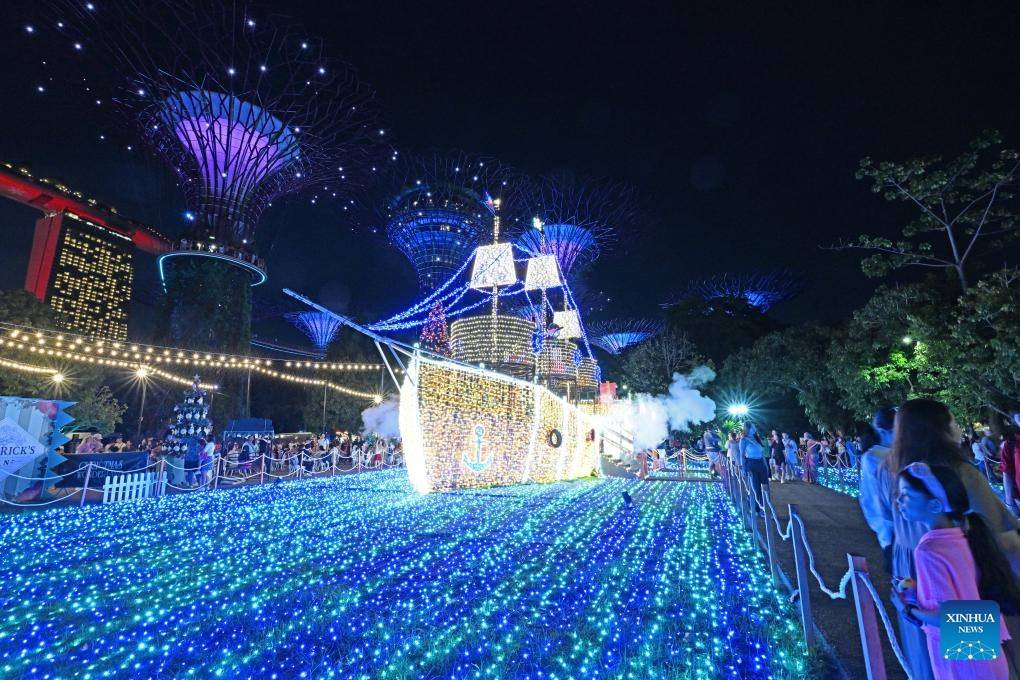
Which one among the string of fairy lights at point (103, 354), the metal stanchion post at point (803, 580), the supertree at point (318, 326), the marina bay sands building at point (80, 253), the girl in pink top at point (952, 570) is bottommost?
the metal stanchion post at point (803, 580)

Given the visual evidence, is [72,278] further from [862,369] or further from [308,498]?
[862,369]

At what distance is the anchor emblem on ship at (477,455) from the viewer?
11725mm

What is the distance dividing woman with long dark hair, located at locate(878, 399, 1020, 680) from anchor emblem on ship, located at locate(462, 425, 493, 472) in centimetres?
989

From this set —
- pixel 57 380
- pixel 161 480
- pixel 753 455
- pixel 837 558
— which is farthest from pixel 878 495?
pixel 57 380

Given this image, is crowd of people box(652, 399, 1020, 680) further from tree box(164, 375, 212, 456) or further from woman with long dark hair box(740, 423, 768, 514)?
tree box(164, 375, 212, 456)

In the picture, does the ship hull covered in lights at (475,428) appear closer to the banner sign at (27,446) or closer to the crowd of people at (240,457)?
the crowd of people at (240,457)

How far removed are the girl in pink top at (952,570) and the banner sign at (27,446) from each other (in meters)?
13.5

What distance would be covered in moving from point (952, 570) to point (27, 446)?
14.9 metres

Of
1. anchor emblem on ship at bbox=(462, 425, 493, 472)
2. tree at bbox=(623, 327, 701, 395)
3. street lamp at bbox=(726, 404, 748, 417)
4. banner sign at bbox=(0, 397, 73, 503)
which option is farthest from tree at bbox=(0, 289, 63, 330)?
street lamp at bbox=(726, 404, 748, 417)

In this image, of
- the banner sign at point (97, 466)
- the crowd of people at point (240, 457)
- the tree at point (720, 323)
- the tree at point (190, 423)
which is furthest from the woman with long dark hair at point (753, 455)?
the tree at point (720, 323)

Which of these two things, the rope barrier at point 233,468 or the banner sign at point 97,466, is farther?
the banner sign at point 97,466

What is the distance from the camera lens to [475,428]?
11867mm

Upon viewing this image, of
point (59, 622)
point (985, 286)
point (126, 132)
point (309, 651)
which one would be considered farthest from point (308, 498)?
point (126, 132)

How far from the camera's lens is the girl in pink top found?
1699mm
